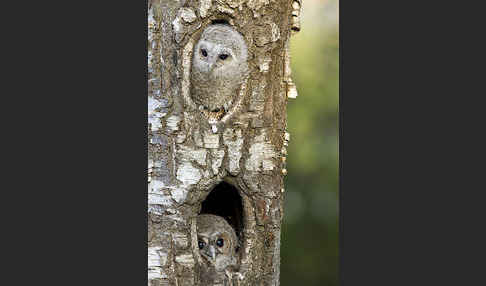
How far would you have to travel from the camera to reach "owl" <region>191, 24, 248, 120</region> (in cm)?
237

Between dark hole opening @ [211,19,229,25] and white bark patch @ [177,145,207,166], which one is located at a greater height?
dark hole opening @ [211,19,229,25]

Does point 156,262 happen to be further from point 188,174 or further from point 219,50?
point 219,50

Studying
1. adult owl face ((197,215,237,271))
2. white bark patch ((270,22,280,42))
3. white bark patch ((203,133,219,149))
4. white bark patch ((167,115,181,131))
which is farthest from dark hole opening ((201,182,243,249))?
white bark patch ((270,22,280,42))

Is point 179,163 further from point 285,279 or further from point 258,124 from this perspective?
point 285,279

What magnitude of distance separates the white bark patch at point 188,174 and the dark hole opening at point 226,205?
0.25 metres

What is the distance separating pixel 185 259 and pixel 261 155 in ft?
1.77

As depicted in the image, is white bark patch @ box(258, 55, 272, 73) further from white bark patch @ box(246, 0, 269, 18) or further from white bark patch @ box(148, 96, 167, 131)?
white bark patch @ box(148, 96, 167, 131)

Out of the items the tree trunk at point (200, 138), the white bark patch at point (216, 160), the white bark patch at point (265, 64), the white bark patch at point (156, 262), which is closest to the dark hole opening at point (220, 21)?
the tree trunk at point (200, 138)

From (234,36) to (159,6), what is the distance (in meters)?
0.33

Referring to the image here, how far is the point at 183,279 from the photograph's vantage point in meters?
2.40

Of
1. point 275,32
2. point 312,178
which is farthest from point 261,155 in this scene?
point 312,178

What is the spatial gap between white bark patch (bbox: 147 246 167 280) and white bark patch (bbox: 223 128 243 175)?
1.49 ft

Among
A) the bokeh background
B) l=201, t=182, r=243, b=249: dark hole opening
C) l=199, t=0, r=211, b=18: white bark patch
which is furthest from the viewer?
the bokeh background

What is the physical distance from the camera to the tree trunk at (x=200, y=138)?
2369 mm
